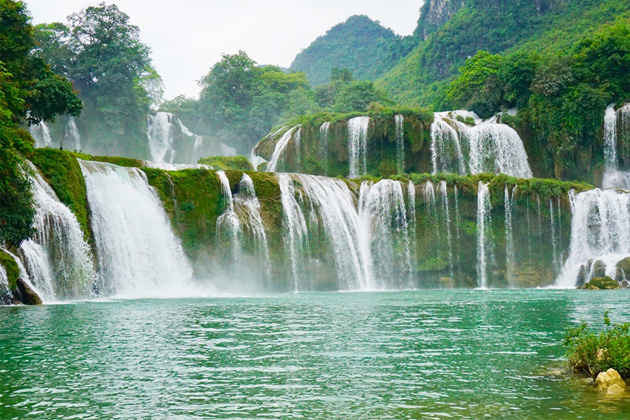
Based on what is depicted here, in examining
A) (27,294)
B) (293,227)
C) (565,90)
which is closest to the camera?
(27,294)

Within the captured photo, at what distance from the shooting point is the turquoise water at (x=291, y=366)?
24.6 feet

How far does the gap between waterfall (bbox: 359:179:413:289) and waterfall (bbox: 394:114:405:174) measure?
6.62 metres

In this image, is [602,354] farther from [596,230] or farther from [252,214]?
[596,230]

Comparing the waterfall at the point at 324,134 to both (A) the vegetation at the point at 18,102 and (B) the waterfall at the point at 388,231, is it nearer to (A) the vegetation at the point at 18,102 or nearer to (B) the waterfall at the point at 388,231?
(B) the waterfall at the point at 388,231

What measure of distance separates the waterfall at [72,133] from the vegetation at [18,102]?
28.1m

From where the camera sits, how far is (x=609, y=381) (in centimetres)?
828

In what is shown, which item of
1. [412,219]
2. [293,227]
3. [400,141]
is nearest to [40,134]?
[400,141]

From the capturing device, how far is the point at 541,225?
116 ft

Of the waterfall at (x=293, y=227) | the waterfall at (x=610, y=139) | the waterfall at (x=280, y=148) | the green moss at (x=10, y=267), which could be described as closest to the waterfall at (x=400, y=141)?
the waterfall at (x=280, y=148)

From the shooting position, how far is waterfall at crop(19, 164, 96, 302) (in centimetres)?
2136

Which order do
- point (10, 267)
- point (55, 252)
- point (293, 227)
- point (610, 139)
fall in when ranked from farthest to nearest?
point (610, 139)
point (293, 227)
point (55, 252)
point (10, 267)

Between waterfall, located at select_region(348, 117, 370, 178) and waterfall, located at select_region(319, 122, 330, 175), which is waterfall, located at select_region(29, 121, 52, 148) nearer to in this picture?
waterfall, located at select_region(319, 122, 330, 175)

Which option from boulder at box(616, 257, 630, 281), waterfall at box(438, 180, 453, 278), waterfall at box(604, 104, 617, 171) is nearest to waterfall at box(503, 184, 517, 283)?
waterfall at box(438, 180, 453, 278)

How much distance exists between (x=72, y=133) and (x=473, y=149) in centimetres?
3614
